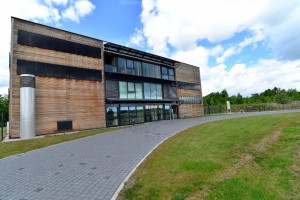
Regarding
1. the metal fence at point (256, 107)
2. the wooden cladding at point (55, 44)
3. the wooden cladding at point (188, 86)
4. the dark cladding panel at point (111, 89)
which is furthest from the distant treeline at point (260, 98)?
the wooden cladding at point (55, 44)

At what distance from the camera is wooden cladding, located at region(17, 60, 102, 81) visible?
17.3m

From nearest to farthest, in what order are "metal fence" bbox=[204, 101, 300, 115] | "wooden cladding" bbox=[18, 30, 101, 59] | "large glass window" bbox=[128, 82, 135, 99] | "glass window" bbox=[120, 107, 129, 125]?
"wooden cladding" bbox=[18, 30, 101, 59] < "glass window" bbox=[120, 107, 129, 125] < "large glass window" bbox=[128, 82, 135, 99] < "metal fence" bbox=[204, 101, 300, 115]

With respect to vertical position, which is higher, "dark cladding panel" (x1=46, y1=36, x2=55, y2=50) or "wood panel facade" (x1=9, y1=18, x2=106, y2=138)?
"dark cladding panel" (x1=46, y1=36, x2=55, y2=50)

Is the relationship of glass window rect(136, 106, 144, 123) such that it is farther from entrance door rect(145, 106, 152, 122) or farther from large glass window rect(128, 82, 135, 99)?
large glass window rect(128, 82, 135, 99)

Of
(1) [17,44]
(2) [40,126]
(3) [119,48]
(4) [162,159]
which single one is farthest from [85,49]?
(4) [162,159]

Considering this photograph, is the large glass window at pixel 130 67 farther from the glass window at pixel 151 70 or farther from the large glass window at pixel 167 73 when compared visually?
the large glass window at pixel 167 73

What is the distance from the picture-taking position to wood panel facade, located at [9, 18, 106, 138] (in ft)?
55.2

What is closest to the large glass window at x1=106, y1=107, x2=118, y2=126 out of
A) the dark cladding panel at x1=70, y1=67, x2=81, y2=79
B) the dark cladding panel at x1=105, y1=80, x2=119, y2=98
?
the dark cladding panel at x1=105, y1=80, x2=119, y2=98

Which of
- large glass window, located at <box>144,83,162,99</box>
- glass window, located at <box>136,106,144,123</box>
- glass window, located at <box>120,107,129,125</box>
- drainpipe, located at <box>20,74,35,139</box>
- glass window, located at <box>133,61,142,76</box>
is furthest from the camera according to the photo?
large glass window, located at <box>144,83,162,99</box>

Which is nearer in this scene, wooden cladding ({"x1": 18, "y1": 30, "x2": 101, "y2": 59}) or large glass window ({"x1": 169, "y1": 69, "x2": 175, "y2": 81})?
wooden cladding ({"x1": 18, "y1": 30, "x2": 101, "y2": 59})

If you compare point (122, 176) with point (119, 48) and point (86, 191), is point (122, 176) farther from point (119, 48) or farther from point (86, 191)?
point (119, 48)

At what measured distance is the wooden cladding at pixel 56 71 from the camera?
17314 mm

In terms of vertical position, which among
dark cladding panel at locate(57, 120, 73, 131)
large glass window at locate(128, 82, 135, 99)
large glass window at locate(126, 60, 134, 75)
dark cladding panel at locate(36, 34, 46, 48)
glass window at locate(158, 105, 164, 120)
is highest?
dark cladding panel at locate(36, 34, 46, 48)

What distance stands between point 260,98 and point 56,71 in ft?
231
